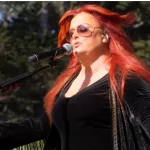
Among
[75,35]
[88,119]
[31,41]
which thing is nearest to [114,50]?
[75,35]

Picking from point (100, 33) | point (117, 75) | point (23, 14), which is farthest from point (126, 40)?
point (23, 14)

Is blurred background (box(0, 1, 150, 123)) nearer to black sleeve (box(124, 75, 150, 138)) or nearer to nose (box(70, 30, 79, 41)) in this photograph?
nose (box(70, 30, 79, 41))

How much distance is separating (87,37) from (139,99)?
42 cm

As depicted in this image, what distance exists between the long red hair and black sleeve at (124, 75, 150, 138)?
0.11 ft

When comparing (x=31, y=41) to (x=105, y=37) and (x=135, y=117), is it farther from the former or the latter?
(x=135, y=117)

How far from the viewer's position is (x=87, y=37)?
1796 mm

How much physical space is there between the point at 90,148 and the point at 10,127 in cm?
44

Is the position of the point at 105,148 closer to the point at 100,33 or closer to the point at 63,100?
the point at 63,100

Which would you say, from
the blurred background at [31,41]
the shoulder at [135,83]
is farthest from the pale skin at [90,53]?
the blurred background at [31,41]

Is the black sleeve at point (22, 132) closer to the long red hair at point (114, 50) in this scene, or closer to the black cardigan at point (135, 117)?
the long red hair at point (114, 50)

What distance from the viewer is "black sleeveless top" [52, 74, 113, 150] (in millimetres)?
1633

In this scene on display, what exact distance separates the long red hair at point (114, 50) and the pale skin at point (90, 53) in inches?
1.2

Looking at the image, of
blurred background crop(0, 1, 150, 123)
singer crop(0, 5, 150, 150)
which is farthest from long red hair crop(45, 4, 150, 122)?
blurred background crop(0, 1, 150, 123)

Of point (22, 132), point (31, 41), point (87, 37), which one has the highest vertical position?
point (31, 41)
